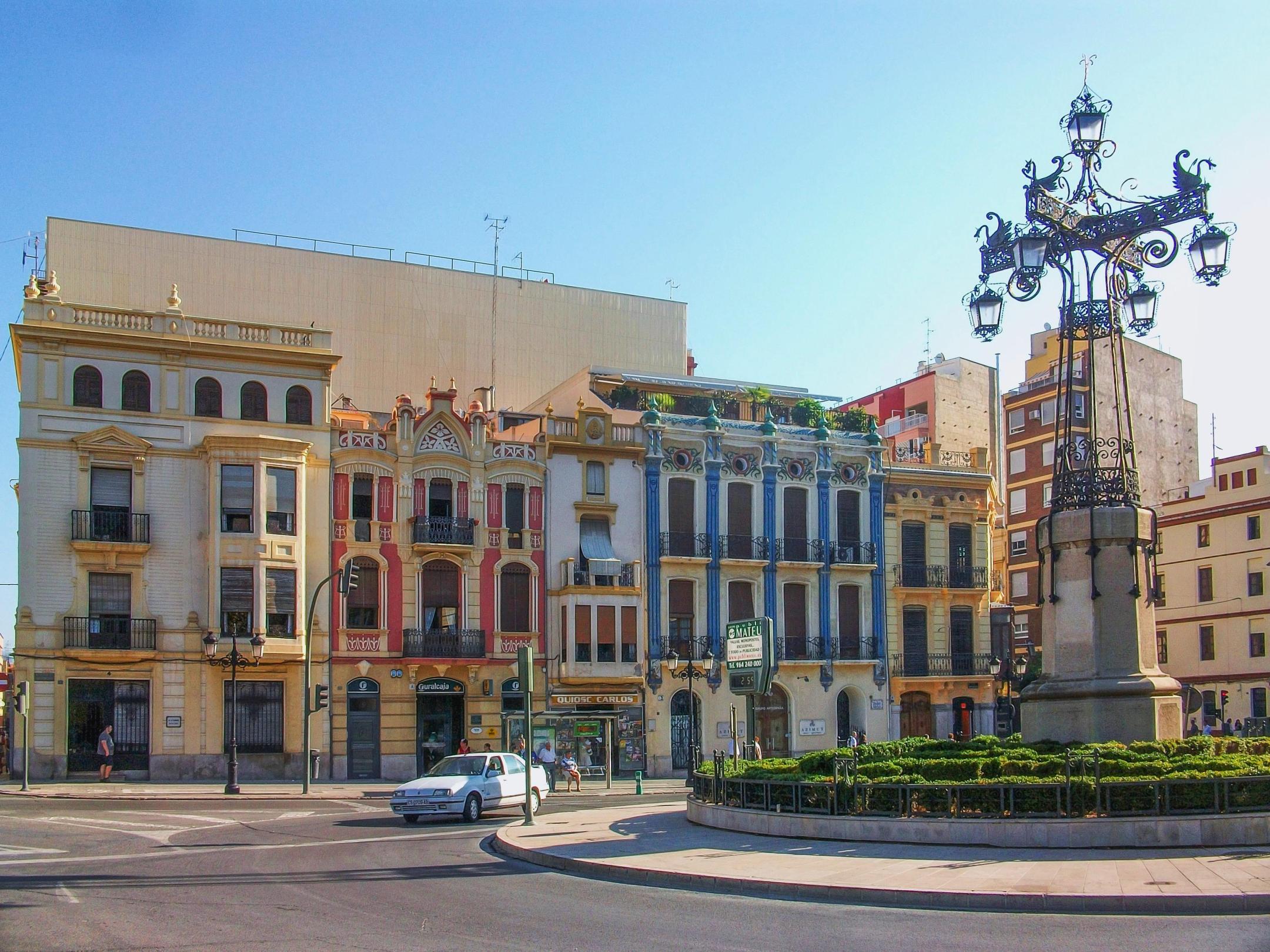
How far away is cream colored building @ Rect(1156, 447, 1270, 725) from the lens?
2441 inches

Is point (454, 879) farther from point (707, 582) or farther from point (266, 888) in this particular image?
point (707, 582)

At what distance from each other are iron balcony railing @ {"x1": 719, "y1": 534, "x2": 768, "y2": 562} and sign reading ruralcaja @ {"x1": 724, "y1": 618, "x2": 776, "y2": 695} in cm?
2575

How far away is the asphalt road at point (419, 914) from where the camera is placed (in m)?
12.9

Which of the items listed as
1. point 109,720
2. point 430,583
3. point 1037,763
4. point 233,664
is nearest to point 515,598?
point 430,583

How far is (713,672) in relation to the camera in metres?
49.5

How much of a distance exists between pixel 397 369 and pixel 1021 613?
35.0 m

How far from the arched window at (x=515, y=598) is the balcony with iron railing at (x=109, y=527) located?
12229mm

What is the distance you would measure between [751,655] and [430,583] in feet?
80.8

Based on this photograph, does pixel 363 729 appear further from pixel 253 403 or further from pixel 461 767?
pixel 461 767

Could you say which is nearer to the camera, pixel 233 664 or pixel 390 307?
pixel 233 664

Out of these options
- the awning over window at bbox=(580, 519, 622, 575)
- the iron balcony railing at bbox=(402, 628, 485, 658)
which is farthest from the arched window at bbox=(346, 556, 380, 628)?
the awning over window at bbox=(580, 519, 622, 575)

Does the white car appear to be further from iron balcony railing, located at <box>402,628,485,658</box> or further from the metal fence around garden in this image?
iron balcony railing, located at <box>402,628,485,658</box>

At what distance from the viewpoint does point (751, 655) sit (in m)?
24.0

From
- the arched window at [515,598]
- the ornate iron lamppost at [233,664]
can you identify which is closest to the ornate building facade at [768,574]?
the arched window at [515,598]
